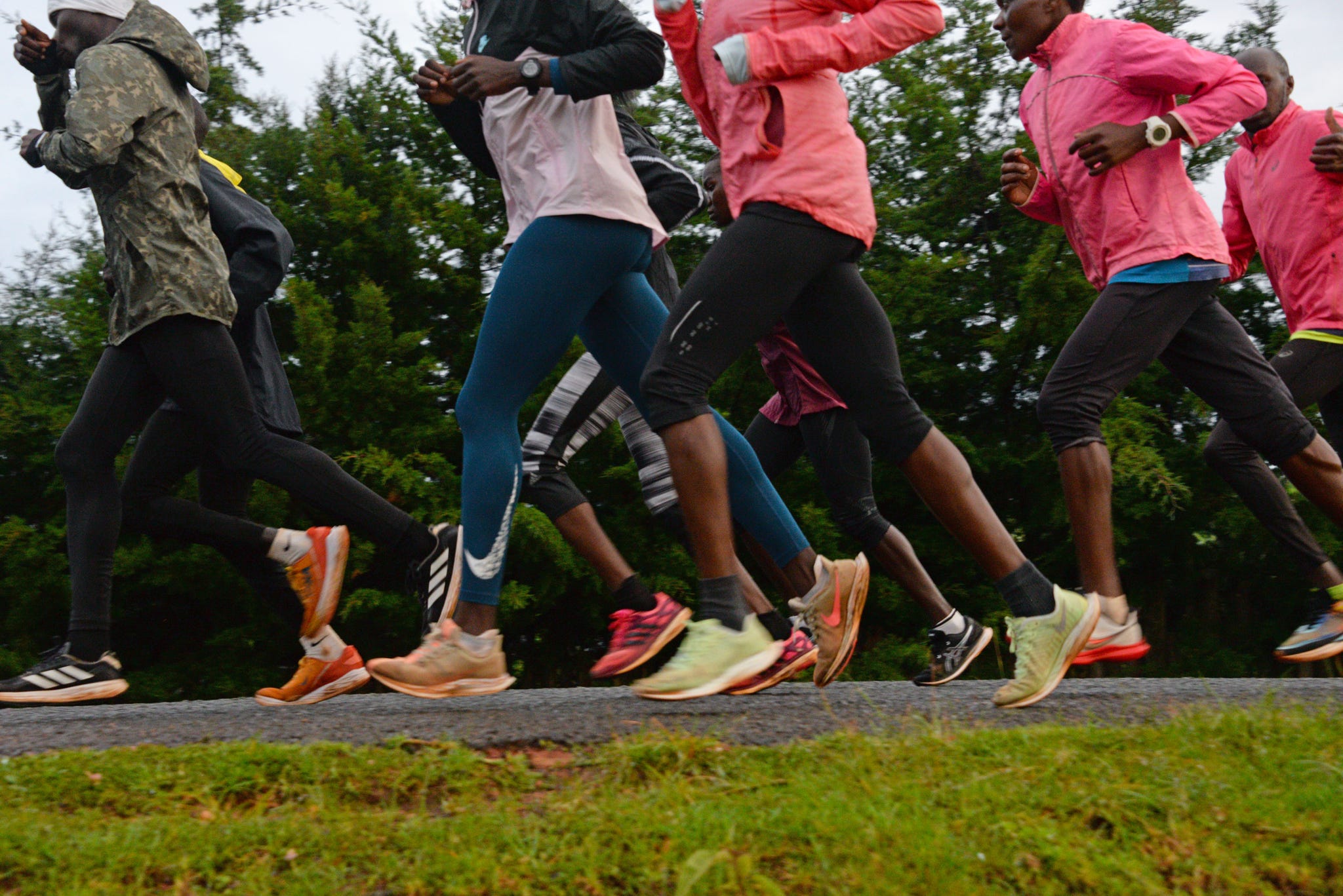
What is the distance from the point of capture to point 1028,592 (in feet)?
10.3

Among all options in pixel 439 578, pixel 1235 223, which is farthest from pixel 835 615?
pixel 1235 223

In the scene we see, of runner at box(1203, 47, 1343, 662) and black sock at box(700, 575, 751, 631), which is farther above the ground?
runner at box(1203, 47, 1343, 662)

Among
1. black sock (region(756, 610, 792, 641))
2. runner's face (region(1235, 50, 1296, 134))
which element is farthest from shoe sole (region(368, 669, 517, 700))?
runner's face (region(1235, 50, 1296, 134))

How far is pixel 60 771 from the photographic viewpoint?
243 cm

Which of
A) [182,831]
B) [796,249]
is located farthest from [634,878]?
[796,249]

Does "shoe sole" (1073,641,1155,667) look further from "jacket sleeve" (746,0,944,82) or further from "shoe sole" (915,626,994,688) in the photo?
"jacket sleeve" (746,0,944,82)

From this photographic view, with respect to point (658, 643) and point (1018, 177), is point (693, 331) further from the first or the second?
point (1018, 177)

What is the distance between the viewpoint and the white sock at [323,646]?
3.95m

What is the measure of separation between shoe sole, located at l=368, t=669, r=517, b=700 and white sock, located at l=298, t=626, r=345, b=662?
746mm

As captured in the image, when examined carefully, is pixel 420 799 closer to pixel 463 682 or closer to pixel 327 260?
pixel 463 682

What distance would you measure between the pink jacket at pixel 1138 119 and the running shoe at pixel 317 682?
2768 mm

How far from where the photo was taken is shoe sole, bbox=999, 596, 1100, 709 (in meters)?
3.07

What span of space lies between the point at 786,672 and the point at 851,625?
27 cm

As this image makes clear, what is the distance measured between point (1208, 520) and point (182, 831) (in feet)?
20.9
